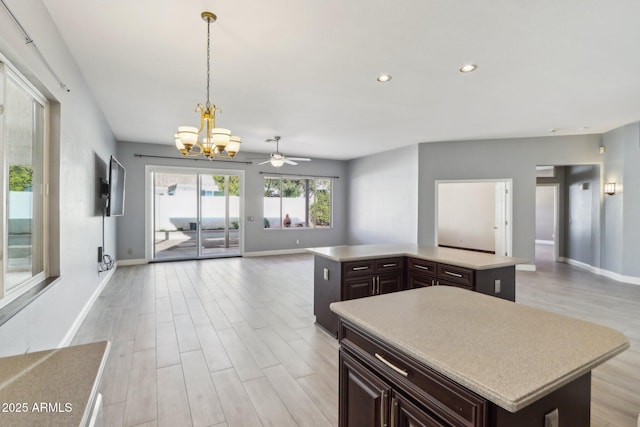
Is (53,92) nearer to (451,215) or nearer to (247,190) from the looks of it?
(247,190)

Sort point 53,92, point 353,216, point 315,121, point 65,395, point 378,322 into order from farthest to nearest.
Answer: point 353,216 < point 315,121 < point 53,92 < point 378,322 < point 65,395

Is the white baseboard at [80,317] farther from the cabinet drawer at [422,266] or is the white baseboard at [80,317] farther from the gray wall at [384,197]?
the gray wall at [384,197]

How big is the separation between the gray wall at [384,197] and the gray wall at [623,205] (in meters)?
3.73

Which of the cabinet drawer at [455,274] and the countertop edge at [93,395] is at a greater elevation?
the countertop edge at [93,395]

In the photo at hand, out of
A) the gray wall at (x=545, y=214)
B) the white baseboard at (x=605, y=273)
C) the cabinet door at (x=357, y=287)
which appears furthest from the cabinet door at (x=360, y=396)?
the gray wall at (x=545, y=214)

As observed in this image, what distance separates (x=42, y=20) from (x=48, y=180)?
4.08 feet

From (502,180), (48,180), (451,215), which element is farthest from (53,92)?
(451,215)

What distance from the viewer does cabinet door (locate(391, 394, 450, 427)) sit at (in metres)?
1.05

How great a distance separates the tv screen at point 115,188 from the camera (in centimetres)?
449

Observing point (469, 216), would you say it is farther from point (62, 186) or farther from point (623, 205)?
point (62, 186)

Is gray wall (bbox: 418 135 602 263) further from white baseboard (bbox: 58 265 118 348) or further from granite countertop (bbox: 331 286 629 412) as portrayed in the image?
white baseboard (bbox: 58 265 118 348)

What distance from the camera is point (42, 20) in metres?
2.28

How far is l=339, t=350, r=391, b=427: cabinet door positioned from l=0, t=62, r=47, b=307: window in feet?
6.91

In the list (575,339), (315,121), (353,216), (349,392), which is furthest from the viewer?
(353,216)
